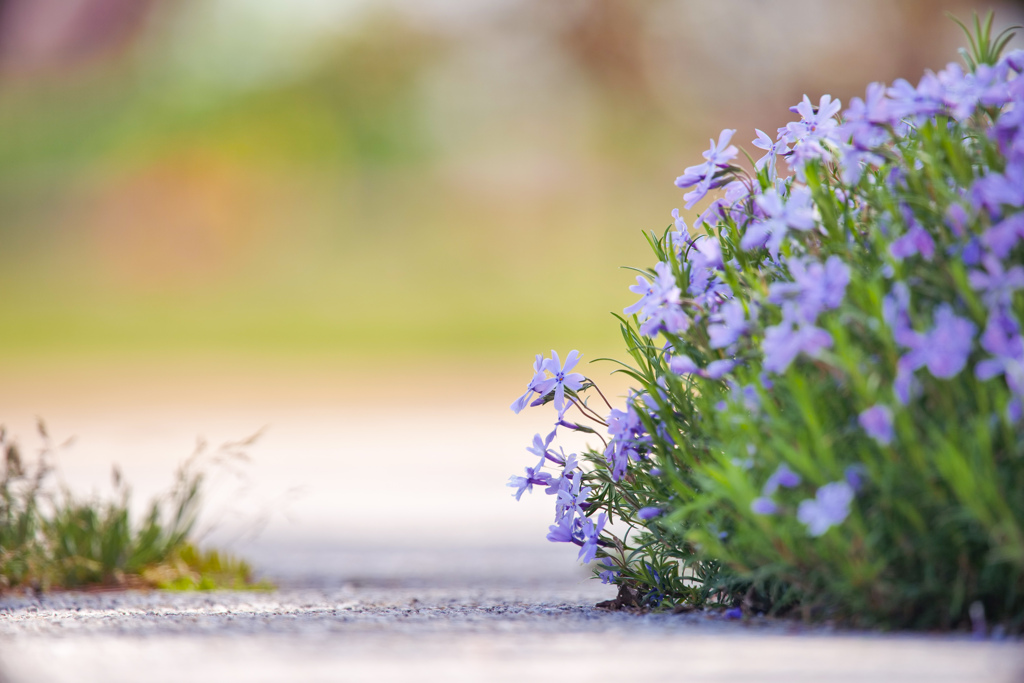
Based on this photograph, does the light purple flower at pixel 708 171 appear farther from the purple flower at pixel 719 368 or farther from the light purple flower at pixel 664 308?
the purple flower at pixel 719 368

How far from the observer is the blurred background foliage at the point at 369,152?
2044cm

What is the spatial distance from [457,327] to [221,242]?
17.6 feet

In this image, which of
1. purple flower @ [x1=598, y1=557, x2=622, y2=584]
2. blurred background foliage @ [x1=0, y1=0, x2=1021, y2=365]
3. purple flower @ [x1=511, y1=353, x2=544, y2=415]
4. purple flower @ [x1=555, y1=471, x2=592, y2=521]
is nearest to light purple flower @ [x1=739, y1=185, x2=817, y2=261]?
purple flower @ [x1=511, y1=353, x2=544, y2=415]

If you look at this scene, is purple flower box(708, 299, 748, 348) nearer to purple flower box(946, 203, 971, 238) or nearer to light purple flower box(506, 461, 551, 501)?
purple flower box(946, 203, 971, 238)

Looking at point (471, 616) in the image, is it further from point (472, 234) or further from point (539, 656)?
point (472, 234)

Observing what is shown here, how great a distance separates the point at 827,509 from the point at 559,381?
88 centimetres

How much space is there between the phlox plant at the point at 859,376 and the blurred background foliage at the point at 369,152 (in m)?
17.1

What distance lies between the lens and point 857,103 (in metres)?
2.09

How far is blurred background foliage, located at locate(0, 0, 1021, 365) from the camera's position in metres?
20.4

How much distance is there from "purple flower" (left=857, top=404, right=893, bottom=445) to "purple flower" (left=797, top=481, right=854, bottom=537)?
0.34 feet

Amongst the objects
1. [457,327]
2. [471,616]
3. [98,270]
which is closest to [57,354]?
[98,270]

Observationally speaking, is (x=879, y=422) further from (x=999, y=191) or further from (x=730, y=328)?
(x=999, y=191)

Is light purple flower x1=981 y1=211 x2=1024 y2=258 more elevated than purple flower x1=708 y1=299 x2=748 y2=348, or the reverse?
light purple flower x1=981 y1=211 x2=1024 y2=258

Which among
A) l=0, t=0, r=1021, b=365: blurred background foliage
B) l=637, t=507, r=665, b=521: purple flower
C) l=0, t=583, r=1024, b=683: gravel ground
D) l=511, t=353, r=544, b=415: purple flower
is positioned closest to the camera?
l=0, t=583, r=1024, b=683: gravel ground
